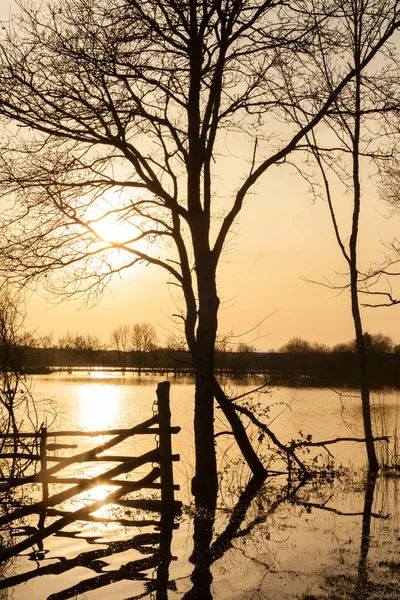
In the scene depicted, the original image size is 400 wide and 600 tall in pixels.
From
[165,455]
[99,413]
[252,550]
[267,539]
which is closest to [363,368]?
[165,455]

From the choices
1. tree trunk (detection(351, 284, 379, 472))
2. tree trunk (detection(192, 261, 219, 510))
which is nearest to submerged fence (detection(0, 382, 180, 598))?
tree trunk (detection(192, 261, 219, 510))

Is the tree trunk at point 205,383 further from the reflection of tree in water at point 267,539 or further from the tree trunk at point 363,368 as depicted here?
the tree trunk at point 363,368

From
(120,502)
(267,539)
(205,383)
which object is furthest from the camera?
(205,383)

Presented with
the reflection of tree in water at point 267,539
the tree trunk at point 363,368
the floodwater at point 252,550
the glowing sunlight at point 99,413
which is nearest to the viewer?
the reflection of tree in water at point 267,539

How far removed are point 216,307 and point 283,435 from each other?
1617 cm

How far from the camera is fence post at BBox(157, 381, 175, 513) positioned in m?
12.7

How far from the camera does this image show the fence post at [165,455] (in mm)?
12703

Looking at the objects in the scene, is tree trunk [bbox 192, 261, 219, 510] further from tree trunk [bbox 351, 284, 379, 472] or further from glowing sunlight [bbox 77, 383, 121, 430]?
glowing sunlight [bbox 77, 383, 121, 430]

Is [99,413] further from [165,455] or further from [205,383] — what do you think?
[165,455]

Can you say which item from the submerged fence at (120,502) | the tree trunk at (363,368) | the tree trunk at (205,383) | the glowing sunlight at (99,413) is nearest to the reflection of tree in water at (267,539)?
the submerged fence at (120,502)

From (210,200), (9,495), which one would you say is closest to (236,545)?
(9,495)

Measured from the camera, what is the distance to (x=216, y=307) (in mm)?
14945

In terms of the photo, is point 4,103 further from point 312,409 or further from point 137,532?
point 312,409

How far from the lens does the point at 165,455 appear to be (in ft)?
42.1
